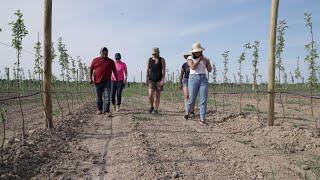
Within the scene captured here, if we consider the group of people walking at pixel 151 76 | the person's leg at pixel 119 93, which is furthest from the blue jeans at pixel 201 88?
the person's leg at pixel 119 93

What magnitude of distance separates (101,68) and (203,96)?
3095 millimetres

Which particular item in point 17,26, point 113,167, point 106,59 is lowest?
point 113,167

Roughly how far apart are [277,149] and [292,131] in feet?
3.44

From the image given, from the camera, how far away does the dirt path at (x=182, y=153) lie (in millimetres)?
4582

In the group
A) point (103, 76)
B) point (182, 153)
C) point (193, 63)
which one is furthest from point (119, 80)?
point (182, 153)

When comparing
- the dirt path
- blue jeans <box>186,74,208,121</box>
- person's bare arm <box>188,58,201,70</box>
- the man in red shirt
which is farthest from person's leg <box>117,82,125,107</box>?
person's bare arm <box>188,58,201,70</box>

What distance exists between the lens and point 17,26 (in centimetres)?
1534

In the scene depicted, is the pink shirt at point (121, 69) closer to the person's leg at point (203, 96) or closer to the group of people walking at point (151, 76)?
the group of people walking at point (151, 76)

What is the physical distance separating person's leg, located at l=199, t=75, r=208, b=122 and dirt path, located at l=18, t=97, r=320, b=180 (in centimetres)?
48

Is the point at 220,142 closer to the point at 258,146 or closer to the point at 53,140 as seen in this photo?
the point at 258,146

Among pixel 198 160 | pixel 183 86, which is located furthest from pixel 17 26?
pixel 198 160

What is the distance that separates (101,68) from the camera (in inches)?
409

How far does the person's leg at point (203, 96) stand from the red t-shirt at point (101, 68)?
278 cm

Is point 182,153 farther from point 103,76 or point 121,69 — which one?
point 121,69
